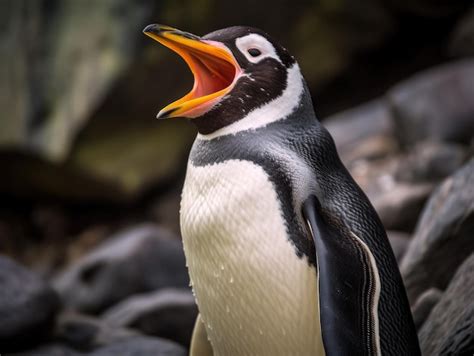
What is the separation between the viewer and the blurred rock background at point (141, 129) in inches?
131

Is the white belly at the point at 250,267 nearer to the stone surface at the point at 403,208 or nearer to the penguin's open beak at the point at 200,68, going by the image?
the penguin's open beak at the point at 200,68

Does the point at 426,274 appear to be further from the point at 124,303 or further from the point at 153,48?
the point at 153,48

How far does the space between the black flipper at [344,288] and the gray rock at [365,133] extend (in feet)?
9.87

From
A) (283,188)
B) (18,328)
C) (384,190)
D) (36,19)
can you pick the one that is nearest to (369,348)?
(283,188)

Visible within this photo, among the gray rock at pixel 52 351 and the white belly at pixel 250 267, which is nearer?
the white belly at pixel 250 267

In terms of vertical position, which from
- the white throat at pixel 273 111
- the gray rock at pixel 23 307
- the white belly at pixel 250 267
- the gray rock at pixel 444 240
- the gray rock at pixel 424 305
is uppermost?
the white throat at pixel 273 111

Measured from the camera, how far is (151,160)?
5.67 m

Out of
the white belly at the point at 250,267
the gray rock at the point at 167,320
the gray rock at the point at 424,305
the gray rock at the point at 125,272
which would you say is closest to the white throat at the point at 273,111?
the white belly at the point at 250,267

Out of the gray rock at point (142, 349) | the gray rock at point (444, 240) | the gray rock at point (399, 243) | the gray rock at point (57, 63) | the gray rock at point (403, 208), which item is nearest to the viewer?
the gray rock at point (444, 240)

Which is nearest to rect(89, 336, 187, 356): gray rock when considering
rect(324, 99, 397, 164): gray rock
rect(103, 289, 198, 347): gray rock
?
rect(103, 289, 198, 347): gray rock

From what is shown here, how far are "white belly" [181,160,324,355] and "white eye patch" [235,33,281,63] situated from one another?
30cm

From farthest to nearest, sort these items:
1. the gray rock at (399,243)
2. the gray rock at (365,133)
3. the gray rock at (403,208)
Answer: the gray rock at (365,133) → the gray rock at (403,208) → the gray rock at (399,243)

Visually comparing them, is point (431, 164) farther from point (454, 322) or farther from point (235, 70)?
point (235, 70)

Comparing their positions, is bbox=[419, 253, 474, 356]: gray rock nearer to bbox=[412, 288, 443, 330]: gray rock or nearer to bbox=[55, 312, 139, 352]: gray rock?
bbox=[412, 288, 443, 330]: gray rock
